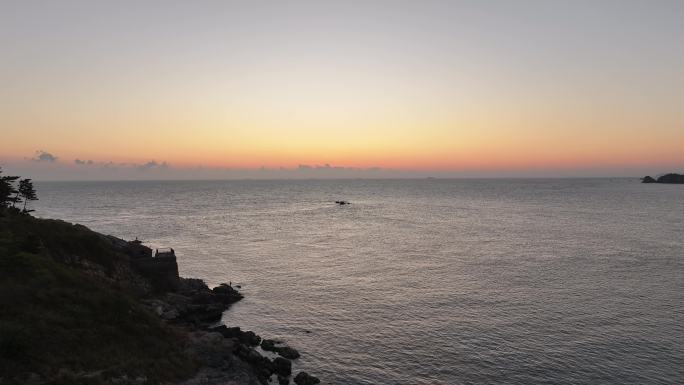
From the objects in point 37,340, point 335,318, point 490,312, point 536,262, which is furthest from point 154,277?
point 536,262

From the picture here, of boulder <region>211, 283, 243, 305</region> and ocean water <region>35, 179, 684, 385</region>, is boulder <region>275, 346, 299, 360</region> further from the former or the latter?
boulder <region>211, 283, 243, 305</region>

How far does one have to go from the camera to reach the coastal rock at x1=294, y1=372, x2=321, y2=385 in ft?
126

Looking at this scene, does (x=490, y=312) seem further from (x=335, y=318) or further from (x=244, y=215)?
(x=244, y=215)

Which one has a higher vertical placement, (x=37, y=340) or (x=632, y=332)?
(x=37, y=340)

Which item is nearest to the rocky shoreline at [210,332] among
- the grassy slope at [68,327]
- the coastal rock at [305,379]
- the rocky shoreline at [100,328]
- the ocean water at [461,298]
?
the coastal rock at [305,379]

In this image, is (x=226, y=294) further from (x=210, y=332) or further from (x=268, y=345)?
(x=268, y=345)

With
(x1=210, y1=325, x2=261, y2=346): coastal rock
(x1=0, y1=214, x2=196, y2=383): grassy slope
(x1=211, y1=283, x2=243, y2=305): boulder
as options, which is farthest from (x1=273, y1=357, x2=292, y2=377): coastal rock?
(x1=211, y1=283, x2=243, y2=305): boulder

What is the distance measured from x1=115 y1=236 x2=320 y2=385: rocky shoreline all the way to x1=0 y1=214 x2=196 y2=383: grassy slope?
208cm

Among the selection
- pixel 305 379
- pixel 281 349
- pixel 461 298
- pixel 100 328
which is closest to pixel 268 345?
pixel 281 349

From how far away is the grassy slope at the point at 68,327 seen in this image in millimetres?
29766

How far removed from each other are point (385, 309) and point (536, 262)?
135 ft

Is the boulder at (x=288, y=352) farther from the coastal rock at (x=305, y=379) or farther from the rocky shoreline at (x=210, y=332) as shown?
the coastal rock at (x=305, y=379)

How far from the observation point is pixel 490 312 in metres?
56.1

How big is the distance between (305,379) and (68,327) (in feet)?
64.0
